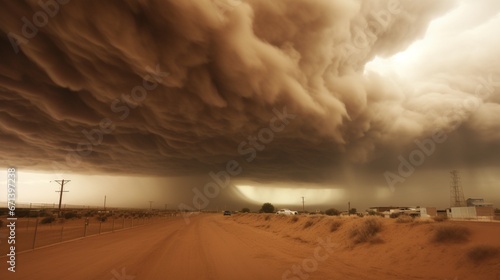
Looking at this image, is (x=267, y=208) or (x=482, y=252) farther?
(x=267, y=208)

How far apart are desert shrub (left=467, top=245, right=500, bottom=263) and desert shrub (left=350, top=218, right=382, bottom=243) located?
6167 millimetres

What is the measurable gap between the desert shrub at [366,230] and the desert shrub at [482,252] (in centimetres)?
617

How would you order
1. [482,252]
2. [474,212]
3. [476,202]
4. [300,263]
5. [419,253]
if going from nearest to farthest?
[482,252] → [419,253] → [300,263] → [474,212] → [476,202]

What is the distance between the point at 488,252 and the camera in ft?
33.1

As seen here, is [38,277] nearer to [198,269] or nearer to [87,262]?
[87,262]

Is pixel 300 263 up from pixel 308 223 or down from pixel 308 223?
down

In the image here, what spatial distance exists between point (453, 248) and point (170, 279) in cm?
1048

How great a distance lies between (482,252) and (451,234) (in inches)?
100

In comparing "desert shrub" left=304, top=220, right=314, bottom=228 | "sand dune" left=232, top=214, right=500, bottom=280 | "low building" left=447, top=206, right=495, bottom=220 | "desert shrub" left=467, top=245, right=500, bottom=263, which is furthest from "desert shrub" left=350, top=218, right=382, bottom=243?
"low building" left=447, top=206, right=495, bottom=220

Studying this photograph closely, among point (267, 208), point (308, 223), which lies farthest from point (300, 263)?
point (267, 208)

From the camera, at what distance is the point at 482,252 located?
33.4ft

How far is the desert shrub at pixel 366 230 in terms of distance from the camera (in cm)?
1694

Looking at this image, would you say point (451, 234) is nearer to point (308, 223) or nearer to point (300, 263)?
point (300, 263)

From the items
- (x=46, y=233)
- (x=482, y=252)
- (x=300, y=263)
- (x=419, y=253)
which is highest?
(x=482, y=252)
